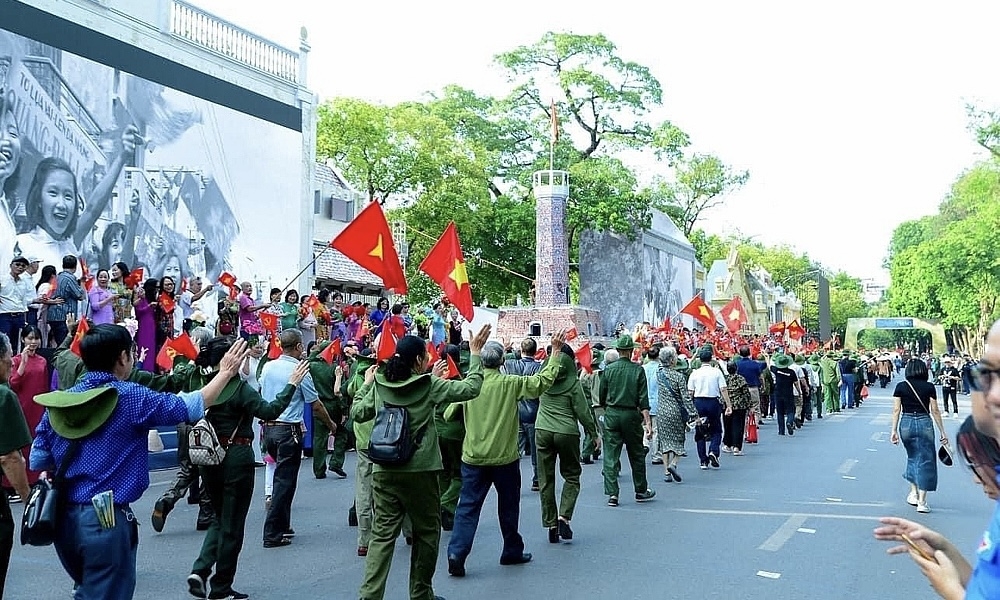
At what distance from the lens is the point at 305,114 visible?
1052 inches

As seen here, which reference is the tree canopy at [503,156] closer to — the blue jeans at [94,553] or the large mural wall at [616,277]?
the large mural wall at [616,277]

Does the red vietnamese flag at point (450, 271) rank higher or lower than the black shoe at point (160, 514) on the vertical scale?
Answer: higher

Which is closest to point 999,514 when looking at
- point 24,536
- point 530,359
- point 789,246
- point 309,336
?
point 24,536

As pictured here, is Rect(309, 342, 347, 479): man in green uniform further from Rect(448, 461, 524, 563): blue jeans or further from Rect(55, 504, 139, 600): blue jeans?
Rect(55, 504, 139, 600): blue jeans

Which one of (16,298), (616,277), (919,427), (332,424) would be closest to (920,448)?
(919,427)

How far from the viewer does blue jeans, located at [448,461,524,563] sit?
296 inches

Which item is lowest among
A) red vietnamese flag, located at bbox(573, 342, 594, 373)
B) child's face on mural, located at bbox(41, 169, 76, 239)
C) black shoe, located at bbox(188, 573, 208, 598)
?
black shoe, located at bbox(188, 573, 208, 598)

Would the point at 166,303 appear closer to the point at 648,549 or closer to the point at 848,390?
the point at 648,549

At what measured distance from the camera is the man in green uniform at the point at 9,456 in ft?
15.8

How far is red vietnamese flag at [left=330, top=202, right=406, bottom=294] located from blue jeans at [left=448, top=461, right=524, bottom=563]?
5.62 m

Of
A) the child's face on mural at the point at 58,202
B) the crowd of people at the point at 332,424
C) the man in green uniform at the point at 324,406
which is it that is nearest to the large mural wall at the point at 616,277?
the child's face on mural at the point at 58,202

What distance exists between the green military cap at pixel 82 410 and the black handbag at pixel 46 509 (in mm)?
65

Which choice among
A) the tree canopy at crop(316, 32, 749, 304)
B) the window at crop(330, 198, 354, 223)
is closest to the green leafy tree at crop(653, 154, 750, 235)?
the tree canopy at crop(316, 32, 749, 304)

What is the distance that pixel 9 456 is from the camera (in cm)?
496
